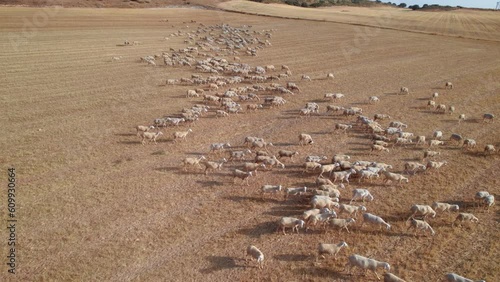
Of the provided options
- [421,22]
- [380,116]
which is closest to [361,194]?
[380,116]

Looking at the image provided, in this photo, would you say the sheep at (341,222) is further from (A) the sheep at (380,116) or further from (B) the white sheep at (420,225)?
(A) the sheep at (380,116)

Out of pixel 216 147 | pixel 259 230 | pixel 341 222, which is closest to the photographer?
pixel 341 222

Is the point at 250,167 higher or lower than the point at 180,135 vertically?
lower

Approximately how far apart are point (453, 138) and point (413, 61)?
26.7 metres

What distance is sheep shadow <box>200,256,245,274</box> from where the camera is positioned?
11234mm

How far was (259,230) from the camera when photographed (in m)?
13.1

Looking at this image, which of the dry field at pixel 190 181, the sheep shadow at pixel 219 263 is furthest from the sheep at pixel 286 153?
the sheep shadow at pixel 219 263

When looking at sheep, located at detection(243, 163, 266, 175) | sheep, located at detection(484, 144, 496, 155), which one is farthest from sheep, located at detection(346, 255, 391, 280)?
sheep, located at detection(484, 144, 496, 155)

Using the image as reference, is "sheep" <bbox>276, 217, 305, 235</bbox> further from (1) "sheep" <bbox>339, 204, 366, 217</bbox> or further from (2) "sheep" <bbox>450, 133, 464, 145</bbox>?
(2) "sheep" <bbox>450, 133, 464, 145</bbox>

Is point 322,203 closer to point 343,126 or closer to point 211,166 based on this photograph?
point 211,166

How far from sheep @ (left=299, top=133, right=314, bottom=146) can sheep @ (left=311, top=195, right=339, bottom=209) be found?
6453 mm

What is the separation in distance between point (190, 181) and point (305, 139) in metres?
6.88

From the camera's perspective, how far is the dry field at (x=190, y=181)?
37.8 feet

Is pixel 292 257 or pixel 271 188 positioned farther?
pixel 271 188
